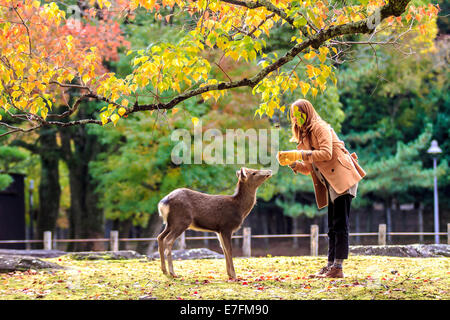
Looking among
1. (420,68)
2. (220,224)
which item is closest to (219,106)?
(220,224)

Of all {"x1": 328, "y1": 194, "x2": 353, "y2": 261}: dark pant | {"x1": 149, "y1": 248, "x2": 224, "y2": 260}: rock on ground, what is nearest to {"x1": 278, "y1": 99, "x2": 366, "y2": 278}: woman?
{"x1": 328, "y1": 194, "x2": 353, "y2": 261}: dark pant

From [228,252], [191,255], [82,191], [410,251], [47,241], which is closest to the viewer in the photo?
[228,252]

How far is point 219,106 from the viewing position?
55.1ft

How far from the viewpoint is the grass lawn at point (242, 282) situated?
588 centimetres

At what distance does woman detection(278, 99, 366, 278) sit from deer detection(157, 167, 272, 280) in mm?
690

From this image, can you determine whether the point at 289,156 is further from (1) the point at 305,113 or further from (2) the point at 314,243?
(2) the point at 314,243

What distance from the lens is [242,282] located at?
22.4 feet

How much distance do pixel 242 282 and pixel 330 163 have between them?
1.72 meters

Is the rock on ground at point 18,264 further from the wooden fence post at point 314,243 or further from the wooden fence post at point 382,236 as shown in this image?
the wooden fence post at point 382,236

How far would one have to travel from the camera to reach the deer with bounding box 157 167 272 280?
7254 millimetres

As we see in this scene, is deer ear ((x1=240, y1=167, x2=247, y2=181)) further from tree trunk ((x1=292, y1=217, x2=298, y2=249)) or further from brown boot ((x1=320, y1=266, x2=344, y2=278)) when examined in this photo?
tree trunk ((x1=292, y1=217, x2=298, y2=249))

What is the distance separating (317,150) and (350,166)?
1.56 ft

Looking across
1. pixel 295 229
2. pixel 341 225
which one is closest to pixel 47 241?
pixel 341 225

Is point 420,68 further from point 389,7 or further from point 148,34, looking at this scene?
point 389,7
